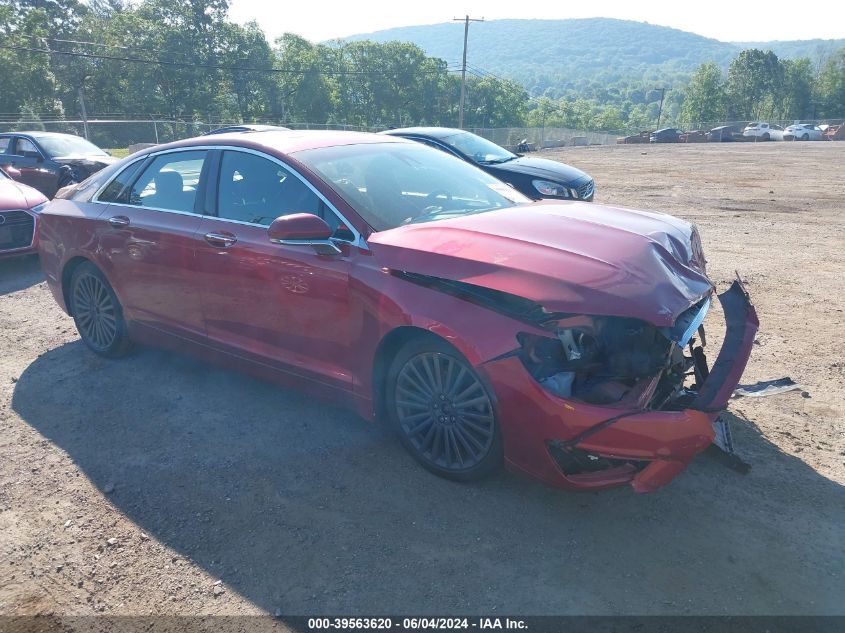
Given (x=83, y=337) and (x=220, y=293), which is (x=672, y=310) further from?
(x=83, y=337)

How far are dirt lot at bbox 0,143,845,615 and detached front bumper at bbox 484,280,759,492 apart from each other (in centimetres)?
34

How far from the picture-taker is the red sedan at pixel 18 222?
7.61 m

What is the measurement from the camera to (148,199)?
4.58m

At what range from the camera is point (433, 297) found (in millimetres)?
3084

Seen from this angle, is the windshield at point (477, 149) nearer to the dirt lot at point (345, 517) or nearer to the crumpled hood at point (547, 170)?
the crumpled hood at point (547, 170)

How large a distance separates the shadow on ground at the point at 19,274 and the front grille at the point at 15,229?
0.23 metres

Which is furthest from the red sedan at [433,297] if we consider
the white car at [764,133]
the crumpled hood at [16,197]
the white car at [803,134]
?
the white car at [803,134]

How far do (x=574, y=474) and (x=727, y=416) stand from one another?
Answer: 65.1 inches

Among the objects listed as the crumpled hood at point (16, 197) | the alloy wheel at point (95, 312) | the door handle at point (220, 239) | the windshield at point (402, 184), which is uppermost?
the windshield at point (402, 184)

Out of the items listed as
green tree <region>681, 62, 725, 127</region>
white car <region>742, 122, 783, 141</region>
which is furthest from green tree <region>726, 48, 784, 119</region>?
white car <region>742, 122, 783, 141</region>

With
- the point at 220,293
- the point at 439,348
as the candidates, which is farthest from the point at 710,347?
the point at 220,293

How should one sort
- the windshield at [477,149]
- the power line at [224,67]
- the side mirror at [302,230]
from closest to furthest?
the side mirror at [302,230]
the windshield at [477,149]
the power line at [224,67]

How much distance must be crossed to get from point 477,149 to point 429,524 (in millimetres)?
8567

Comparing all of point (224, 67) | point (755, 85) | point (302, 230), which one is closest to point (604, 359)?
point (302, 230)
